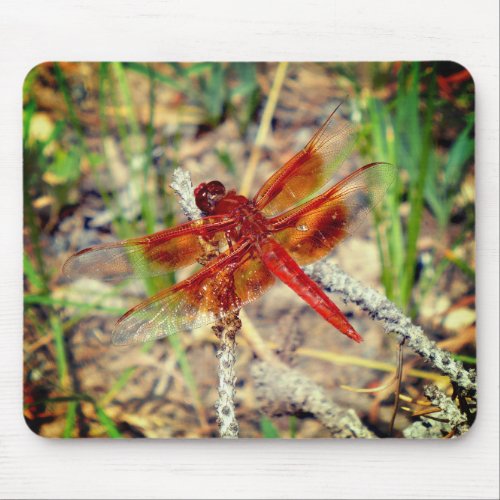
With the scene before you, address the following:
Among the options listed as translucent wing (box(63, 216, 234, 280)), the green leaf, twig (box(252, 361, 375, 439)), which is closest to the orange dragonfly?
translucent wing (box(63, 216, 234, 280))

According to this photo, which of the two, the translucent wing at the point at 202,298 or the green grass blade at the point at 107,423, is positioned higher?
the translucent wing at the point at 202,298

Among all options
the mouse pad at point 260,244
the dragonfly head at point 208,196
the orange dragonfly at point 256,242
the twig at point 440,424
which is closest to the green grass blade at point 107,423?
the mouse pad at point 260,244

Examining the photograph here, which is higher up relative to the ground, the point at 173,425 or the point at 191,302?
the point at 191,302

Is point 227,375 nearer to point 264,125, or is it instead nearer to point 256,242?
point 256,242

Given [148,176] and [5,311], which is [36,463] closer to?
[5,311]

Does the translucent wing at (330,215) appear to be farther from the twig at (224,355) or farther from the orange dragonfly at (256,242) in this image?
the twig at (224,355)
